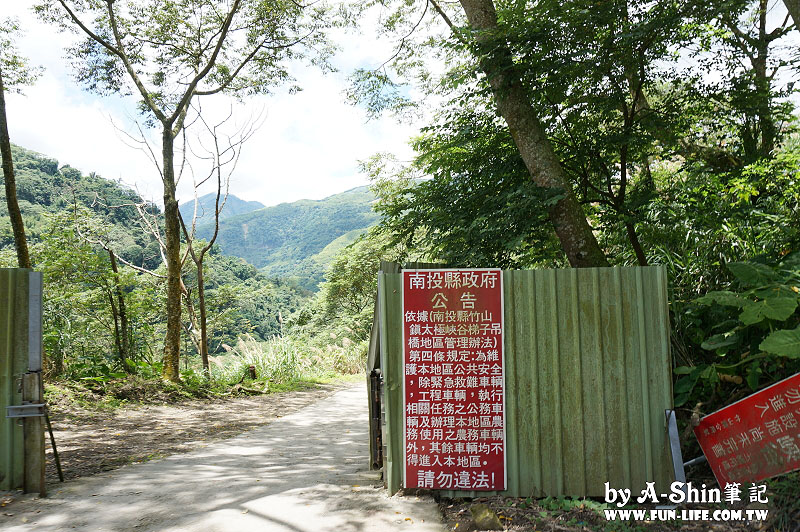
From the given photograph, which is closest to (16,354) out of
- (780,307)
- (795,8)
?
(780,307)

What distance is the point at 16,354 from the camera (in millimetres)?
4047

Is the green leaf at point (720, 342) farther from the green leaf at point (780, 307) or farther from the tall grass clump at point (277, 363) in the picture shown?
the tall grass clump at point (277, 363)

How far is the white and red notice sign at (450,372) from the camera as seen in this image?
3.80m

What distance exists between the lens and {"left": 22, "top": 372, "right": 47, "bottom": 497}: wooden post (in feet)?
12.9

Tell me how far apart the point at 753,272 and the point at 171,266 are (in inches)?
405

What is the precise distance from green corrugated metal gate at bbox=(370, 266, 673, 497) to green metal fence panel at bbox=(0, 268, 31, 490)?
9.40 feet

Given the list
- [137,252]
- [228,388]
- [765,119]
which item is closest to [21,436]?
[228,388]

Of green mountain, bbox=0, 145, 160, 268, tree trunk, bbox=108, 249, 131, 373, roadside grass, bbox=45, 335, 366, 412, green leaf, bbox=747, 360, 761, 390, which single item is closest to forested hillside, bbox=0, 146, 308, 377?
tree trunk, bbox=108, 249, 131, 373

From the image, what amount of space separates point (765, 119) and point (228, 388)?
36.2ft

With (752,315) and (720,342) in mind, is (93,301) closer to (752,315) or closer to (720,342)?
(720,342)

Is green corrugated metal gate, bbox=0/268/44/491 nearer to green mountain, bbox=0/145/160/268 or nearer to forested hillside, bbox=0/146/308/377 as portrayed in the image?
forested hillside, bbox=0/146/308/377

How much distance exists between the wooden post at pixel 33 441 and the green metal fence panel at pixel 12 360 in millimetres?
62

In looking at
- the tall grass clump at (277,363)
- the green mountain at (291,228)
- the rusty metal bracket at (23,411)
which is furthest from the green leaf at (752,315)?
the green mountain at (291,228)

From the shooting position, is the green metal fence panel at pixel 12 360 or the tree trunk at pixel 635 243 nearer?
the green metal fence panel at pixel 12 360
